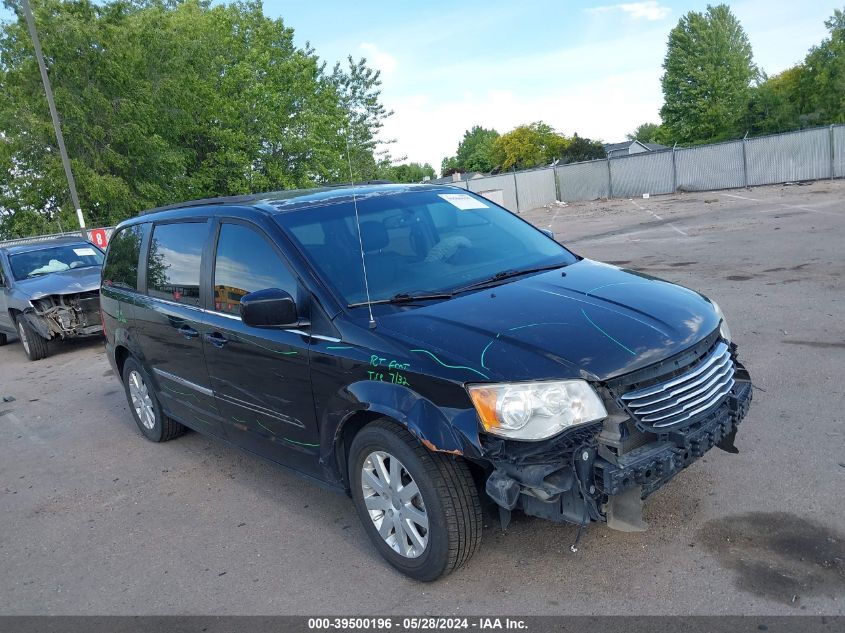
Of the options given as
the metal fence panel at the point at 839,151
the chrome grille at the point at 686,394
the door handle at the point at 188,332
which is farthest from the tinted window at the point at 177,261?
the metal fence panel at the point at 839,151

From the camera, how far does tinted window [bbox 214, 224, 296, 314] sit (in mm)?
3936

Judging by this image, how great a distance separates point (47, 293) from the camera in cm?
1040

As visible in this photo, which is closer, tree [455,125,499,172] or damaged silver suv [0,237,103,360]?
damaged silver suv [0,237,103,360]

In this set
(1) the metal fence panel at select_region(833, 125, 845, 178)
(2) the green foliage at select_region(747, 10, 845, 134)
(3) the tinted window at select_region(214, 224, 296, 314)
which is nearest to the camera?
(3) the tinted window at select_region(214, 224, 296, 314)

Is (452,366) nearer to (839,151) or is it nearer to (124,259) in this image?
(124,259)

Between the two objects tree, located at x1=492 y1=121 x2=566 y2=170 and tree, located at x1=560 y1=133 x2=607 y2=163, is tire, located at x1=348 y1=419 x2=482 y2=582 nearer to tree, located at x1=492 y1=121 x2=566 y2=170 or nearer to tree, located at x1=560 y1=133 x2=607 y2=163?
tree, located at x1=560 y1=133 x2=607 y2=163

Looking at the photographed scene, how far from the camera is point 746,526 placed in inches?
139

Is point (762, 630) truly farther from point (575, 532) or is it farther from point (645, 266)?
point (645, 266)

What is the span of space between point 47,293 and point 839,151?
2907cm

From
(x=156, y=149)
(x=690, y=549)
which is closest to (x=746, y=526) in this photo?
(x=690, y=549)

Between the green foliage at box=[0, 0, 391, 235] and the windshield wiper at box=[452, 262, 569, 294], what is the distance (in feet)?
60.7

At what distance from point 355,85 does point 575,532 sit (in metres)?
36.5

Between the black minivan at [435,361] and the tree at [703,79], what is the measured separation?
6633 cm

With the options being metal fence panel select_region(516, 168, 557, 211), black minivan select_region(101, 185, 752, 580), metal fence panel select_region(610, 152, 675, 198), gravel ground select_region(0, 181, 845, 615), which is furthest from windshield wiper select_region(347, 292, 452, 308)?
metal fence panel select_region(610, 152, 675, 198)
